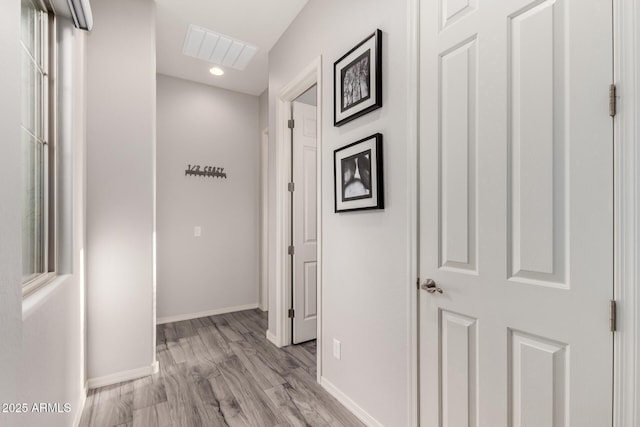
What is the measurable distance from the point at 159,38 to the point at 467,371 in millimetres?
3478

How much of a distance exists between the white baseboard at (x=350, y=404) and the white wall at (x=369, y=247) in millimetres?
26

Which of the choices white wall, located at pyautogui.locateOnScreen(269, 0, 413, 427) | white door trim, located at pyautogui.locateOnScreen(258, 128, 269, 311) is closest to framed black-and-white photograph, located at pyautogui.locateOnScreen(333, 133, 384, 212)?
white wall, located at pyautogui.locateOnScreen(269, 0, 413, 427)

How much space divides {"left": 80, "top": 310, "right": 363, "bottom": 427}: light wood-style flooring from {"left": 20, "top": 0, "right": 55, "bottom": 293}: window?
1.05 m

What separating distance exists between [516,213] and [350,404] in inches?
59.8

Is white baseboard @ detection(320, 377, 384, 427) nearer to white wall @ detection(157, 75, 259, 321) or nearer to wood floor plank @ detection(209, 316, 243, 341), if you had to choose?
wood floor plank @ detection(209, 316, 243, 341)

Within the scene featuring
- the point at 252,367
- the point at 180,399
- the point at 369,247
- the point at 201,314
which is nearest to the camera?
the point at 369,247

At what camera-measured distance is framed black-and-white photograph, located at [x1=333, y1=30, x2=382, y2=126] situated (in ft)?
5.33

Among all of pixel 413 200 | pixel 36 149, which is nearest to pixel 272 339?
pixel 413 200

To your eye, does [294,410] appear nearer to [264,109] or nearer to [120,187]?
[120,187]

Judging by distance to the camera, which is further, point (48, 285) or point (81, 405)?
point (81, 405)

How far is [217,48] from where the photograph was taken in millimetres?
2992

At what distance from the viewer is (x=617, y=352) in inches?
33.3

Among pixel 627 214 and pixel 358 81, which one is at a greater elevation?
pixel 358 81

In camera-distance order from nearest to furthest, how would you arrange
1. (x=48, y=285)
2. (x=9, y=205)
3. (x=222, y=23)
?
(x=9, y=205) → (x=48, y=285) → (x=222, y=23)
